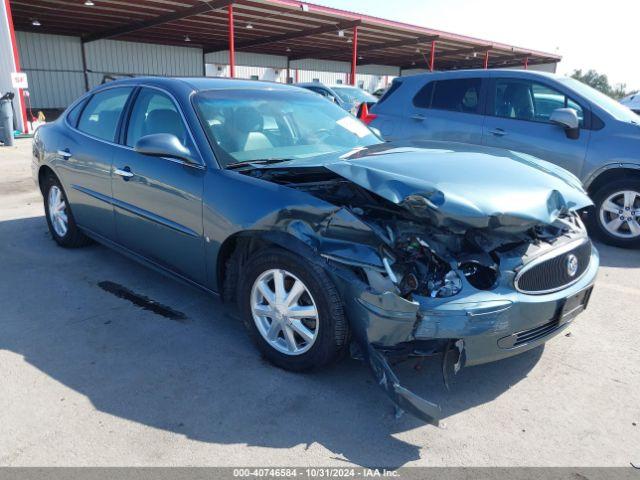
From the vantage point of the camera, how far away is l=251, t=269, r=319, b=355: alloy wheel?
285 cm

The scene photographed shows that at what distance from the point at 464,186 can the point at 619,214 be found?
3.82 metres

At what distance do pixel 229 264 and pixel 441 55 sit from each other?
33.7 meters

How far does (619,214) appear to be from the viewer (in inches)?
222

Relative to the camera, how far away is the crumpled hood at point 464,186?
2588 millimetres

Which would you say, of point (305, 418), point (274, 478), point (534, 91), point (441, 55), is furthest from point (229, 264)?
point (441, 55)

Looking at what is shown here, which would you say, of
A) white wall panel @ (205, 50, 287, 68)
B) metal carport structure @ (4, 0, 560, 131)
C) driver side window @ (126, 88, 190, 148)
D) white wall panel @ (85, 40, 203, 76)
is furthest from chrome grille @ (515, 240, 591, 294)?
white wall panel @ (205, 50, 287, 68)

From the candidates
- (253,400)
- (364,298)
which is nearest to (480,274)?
(364,298)

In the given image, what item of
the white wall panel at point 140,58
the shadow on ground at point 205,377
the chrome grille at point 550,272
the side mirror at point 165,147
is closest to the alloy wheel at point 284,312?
the shadow on ground at point 205,377

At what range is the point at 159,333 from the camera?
351cm

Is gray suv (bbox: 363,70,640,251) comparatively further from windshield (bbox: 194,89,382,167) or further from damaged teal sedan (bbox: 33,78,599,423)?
damaged teal sedan (bbox: 33,78,599,423)

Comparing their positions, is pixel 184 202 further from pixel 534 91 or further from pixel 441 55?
pixel 441 55

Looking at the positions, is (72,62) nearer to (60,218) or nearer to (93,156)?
(60,218)

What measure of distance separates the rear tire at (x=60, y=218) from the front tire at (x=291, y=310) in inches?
108

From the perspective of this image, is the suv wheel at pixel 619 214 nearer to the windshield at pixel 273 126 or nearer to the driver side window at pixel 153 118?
the windshield at pixel 273 126
